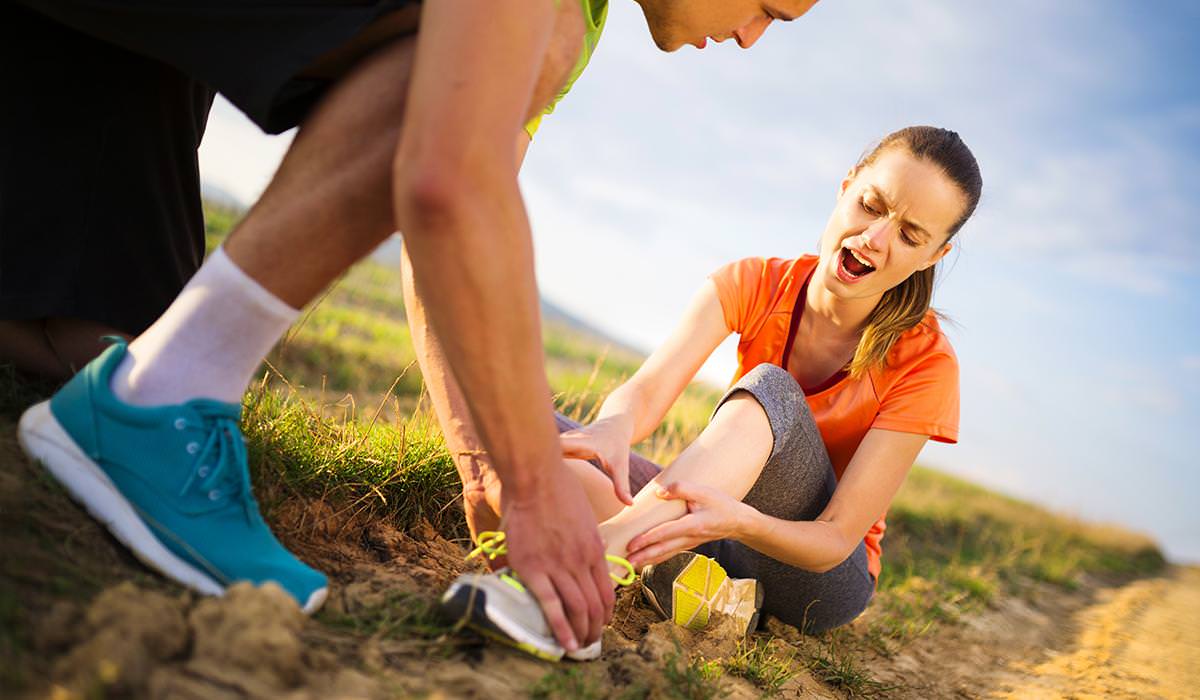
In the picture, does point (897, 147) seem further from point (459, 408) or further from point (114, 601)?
point (114, 601)

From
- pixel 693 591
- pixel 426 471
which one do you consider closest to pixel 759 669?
pixel 693 591

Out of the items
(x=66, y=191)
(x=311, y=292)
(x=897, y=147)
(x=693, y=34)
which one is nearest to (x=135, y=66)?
(x=66, y=191)

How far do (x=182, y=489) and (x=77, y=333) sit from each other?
28.6 inches

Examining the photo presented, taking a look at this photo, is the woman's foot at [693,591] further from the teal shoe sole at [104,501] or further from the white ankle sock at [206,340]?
the white ankle sock at [206,340]

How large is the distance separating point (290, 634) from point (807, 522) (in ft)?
4.32

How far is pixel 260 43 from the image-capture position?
147cm

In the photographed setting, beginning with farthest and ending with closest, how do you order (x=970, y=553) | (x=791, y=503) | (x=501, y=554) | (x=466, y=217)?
(x=970, y=553) → (x=791, y=503) → (x=501, y=554) → (x=466, y=217)

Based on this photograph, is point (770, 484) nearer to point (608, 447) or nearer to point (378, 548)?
point (608, 447)

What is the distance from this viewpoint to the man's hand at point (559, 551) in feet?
4.75

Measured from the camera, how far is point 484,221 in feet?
4.10

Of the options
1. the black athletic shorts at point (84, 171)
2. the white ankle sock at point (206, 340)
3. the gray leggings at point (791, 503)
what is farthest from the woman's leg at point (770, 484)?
the black athletic shorts at point (84, 171)

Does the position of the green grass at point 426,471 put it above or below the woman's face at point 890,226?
below

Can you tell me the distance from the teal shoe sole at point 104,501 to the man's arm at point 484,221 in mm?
493

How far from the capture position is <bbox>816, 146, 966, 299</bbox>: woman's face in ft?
8.03
